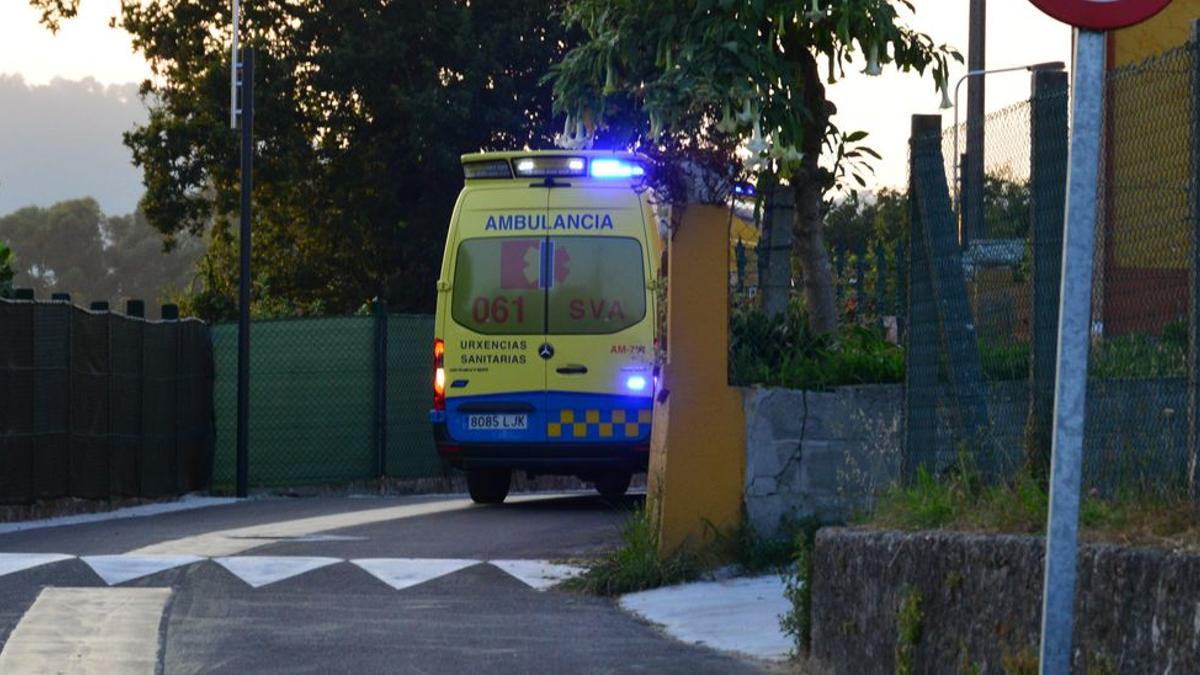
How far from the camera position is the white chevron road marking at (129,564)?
11.3m

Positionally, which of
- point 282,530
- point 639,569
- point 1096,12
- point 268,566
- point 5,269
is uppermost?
point 1096,12

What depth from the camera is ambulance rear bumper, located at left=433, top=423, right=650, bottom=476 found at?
53.6 feet

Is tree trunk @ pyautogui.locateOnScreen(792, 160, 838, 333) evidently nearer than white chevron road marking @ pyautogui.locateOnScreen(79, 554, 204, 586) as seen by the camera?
No

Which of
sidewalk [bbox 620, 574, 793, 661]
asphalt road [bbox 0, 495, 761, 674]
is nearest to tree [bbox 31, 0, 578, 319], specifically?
asphalt road [bbox 0, 495, 761, 674]

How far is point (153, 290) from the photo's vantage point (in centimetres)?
14238

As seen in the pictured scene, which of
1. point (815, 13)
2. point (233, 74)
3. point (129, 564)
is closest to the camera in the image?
point (129, 564)

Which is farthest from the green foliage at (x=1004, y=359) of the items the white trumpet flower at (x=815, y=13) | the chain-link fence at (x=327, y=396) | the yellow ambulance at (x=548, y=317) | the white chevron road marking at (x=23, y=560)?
the chain-link fence at (x=327, y=396)

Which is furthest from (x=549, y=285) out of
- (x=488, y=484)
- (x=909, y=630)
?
(x=909, y=630)

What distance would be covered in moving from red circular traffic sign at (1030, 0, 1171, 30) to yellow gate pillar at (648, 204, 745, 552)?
6481mm

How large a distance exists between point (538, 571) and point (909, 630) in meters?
5.13

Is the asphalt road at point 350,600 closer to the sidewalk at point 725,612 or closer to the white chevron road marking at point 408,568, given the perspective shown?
the white chevron road marking at point 408,568

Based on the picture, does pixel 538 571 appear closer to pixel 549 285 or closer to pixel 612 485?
pixel 549 285

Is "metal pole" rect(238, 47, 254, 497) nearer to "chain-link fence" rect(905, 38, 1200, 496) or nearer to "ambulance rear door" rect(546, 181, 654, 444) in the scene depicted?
"ambulance rear door" rect(546, 181, 654, 444)

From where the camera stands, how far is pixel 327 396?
72.8 ft
